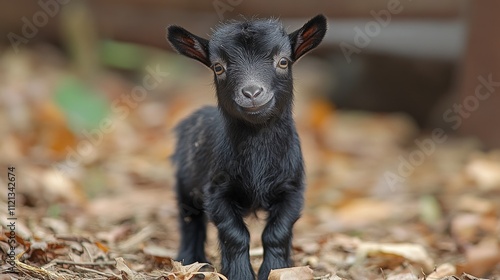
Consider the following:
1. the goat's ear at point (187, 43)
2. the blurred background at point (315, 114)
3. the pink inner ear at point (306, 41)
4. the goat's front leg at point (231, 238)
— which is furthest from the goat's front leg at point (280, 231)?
the goat's ear at point (187, 43)

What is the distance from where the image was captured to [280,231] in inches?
207

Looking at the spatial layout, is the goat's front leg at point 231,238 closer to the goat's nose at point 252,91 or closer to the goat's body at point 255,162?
the goat's body at point 255,162

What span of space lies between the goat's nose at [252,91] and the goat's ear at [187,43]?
2.00 ft

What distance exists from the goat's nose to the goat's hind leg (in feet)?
4.39

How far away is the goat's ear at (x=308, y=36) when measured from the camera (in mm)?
5469

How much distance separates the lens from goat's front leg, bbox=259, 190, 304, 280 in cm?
524

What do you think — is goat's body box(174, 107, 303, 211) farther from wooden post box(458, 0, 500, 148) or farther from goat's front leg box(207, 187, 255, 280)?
wooden post box(458, 0, 500, 148)

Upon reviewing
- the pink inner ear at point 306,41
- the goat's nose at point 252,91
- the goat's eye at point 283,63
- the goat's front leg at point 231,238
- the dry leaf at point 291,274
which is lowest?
the dry leaf at point 291,274

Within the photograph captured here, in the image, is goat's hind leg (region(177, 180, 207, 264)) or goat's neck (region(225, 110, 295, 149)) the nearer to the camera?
goat's neck (region(225, 110, 295, 149))

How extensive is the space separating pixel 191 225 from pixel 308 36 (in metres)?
1.79

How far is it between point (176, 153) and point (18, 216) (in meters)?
1.49

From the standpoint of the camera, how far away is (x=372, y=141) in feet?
40.1

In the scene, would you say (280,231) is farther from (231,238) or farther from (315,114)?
(315,114)

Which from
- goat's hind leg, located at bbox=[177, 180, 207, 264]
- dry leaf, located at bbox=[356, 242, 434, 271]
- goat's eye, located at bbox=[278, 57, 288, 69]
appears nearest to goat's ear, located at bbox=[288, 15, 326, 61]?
goat's eye, located at bbox=[278, 57, 288, 69]
